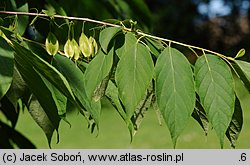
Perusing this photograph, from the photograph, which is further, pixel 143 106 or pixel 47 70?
pixel 143 106

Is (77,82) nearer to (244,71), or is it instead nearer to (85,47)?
(85,47)

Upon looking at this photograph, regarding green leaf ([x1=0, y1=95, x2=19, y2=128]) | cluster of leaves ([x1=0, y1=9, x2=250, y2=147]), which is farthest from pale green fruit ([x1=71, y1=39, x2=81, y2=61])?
green leaf ([x1=0, y1=95, x2=19, y2=128])

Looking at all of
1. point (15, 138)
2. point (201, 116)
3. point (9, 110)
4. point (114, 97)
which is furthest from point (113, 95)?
point (15, 138)

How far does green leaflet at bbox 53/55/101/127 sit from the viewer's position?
3.90 ft

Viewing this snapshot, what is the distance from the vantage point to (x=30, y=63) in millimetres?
1099

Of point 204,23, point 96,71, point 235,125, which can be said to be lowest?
point 235,125

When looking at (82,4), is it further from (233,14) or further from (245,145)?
(233,14)

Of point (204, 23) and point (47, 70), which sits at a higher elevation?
point (204, 23)

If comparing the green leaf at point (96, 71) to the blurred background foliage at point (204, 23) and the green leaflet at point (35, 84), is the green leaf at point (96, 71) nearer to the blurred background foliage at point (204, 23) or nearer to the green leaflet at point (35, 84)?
the green leaflet at point (35, 84)

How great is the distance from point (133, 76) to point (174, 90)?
3.6 inches

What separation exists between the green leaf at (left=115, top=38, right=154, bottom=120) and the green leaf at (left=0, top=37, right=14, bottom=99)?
0.22 metres

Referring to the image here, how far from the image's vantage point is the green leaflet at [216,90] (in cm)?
112

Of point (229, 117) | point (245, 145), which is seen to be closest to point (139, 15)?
point (229, 117)

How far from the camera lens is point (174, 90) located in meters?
1.12
